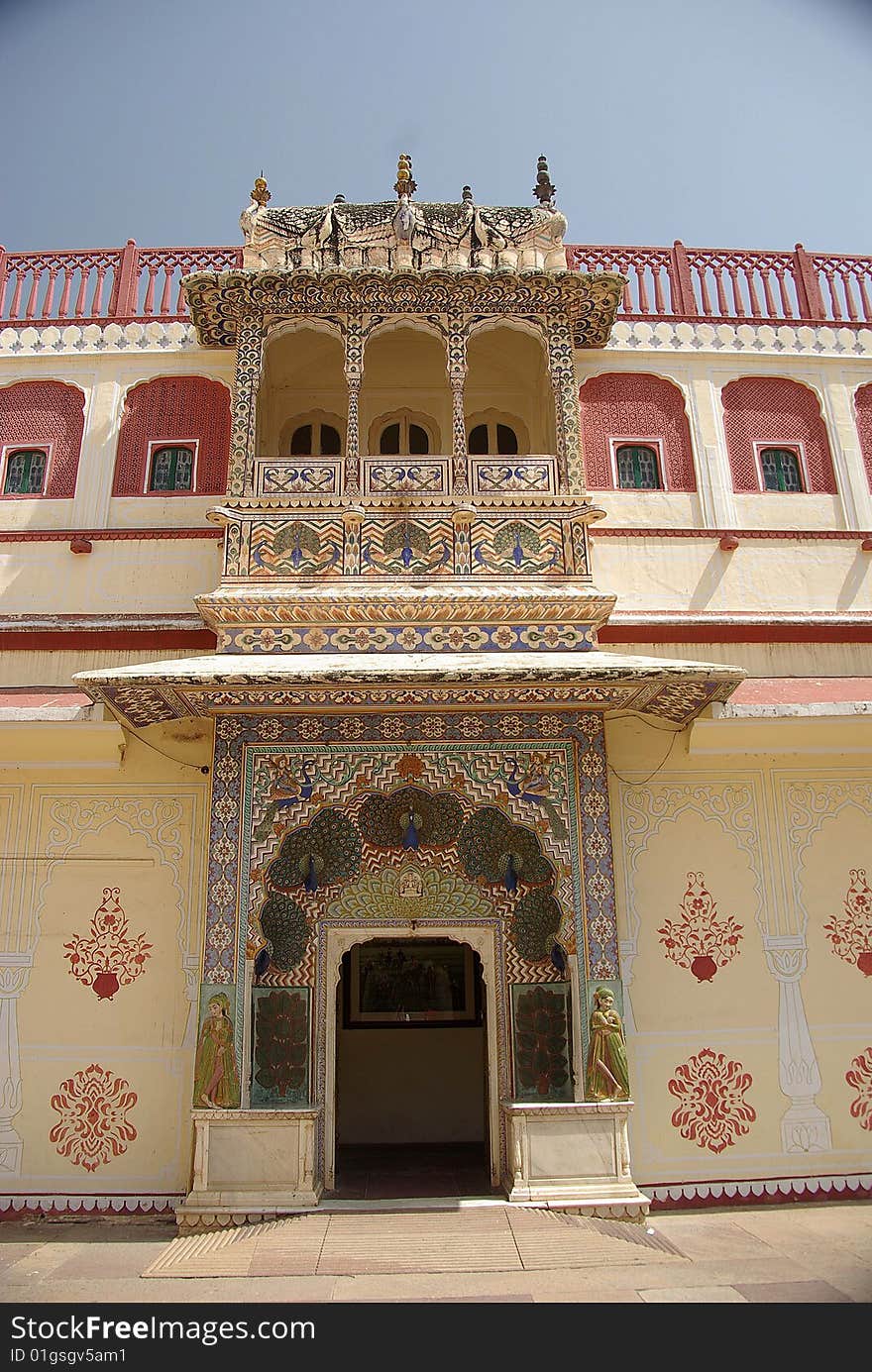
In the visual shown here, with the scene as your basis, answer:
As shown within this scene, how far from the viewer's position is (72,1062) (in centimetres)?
785

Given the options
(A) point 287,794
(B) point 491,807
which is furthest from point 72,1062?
(B) point 491,807

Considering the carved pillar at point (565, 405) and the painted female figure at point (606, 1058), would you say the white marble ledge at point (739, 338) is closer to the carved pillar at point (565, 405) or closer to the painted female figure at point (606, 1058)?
the carved pillar at point (565, 405)

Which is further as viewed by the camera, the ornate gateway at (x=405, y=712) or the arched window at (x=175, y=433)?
the arched window at (x=175, y=433)

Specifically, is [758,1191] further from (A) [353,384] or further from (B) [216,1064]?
(A) [353,384]

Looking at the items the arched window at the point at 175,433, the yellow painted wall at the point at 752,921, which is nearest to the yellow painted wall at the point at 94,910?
the arched window at the point at 175,433

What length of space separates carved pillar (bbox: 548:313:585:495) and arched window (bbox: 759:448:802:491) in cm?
250

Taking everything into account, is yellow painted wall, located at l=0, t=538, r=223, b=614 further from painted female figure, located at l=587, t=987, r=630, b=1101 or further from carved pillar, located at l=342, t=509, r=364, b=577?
painted female figure, located at l=587, t=987, r=630, b=1101

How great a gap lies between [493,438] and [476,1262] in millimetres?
7951

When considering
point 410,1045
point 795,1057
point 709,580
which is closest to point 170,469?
point 709,580

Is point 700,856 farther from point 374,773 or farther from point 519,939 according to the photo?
point 374,773

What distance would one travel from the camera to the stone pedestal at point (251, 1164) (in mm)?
6945

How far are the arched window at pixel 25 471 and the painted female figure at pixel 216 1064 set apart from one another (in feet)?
19.7

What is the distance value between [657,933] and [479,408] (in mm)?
5980

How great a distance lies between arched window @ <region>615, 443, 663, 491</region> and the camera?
10.2 m
